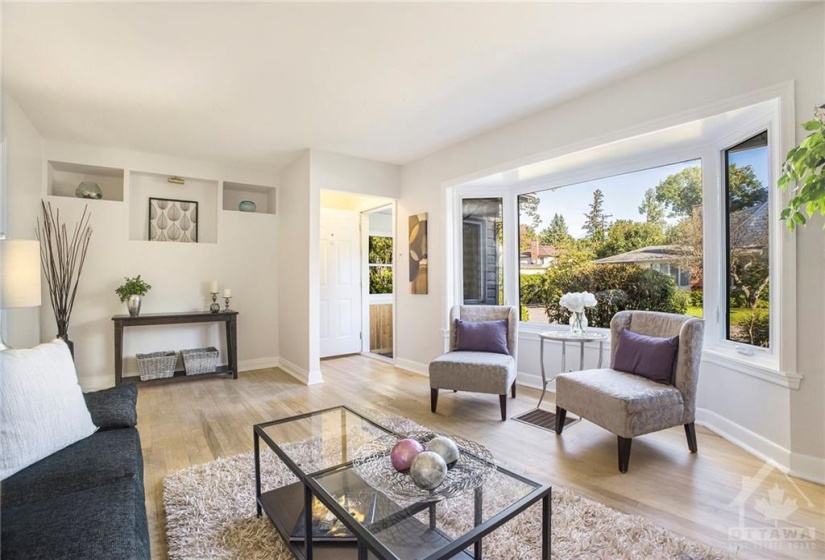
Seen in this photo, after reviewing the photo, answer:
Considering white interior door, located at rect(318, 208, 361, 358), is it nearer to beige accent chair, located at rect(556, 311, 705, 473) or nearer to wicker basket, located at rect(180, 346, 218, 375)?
wicker basket, located at rect(180, 346, 218, 375)

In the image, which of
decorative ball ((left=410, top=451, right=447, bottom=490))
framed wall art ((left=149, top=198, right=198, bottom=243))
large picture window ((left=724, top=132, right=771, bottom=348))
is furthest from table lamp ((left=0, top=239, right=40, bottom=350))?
large picture window ((left=724, top=132, right=771, bottom=348))

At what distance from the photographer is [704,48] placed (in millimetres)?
2434

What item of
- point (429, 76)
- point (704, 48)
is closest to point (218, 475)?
point (429, 76)

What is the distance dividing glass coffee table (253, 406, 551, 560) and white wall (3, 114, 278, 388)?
327cm

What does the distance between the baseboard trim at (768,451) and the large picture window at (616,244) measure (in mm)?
826

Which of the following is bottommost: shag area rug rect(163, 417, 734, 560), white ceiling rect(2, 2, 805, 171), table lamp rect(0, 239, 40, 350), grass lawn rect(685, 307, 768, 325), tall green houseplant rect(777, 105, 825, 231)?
shag area rug rect(163, 417, 734, 560)

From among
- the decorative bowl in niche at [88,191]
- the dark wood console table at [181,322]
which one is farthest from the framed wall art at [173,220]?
the dark wood console table at [181,322]

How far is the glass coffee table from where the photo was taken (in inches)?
45.1

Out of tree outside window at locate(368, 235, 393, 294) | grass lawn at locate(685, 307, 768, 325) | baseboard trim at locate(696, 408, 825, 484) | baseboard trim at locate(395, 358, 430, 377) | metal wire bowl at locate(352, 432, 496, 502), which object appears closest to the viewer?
metal wire bowl at locate(352, 432, 496, 502)

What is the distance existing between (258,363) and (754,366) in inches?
192

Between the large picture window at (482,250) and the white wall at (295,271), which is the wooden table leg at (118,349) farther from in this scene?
the large picture window at (482,250)

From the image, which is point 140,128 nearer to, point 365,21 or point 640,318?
point 365,21

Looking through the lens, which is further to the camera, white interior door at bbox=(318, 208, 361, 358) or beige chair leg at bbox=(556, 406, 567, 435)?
white interior door at bbox=(318, 208, 361, 358)

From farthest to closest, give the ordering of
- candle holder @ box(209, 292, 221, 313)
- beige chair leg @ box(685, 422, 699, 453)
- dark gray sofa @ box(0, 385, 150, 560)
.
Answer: candle holder @ box(209, 292, 221, 313), beige chair leg @ box(685, 422, 699, 453), dark gray sofa @ box(0, 385, 150, 560)
